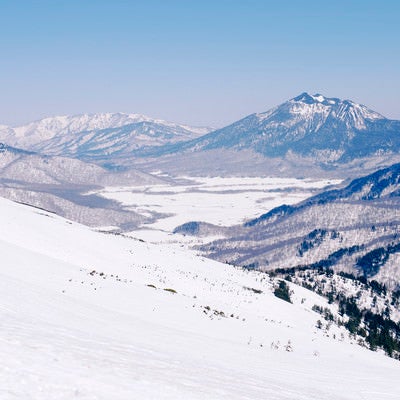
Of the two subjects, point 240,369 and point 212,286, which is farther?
point 212,286

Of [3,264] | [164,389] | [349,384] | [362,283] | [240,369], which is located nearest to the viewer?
[164,389]

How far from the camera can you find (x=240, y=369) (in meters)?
20.5

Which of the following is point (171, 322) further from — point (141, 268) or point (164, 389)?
point (141, 268)

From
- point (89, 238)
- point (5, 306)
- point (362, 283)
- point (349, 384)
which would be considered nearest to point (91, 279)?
point (5, 306)

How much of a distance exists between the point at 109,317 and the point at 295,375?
35.3 ft

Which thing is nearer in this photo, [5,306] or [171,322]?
[5,306]

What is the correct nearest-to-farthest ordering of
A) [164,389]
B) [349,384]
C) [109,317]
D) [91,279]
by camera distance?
1. [164,389]
2. [349,384]
3. [109,317]
4. [91,279]

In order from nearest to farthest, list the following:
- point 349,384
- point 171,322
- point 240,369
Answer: point 240,369 < point 349,384 < point 171,322

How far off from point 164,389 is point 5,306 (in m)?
11.9

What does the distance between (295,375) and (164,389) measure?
35.0 ft

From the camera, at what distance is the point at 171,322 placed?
101 ft

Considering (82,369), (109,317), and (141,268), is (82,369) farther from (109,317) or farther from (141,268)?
(141,268)

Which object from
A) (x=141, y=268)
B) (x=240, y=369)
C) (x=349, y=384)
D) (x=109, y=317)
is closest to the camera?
(x=240, y=369)

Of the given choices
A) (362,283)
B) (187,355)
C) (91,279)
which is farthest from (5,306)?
(362,283)
